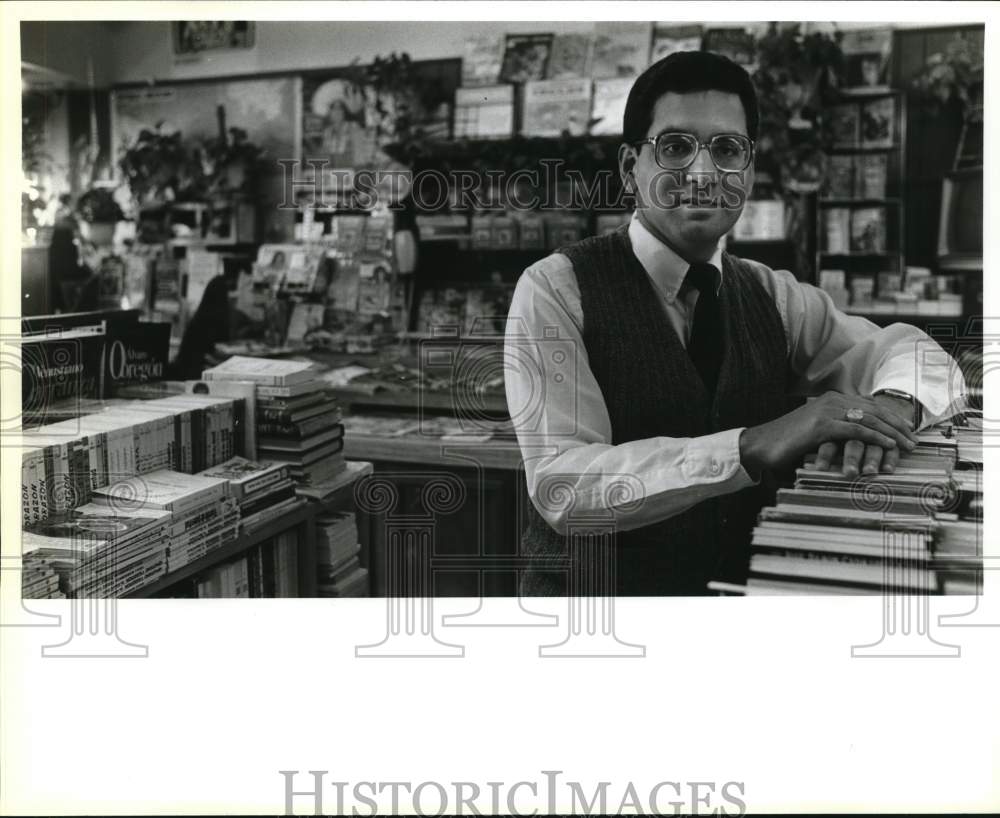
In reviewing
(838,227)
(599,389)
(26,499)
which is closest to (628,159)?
(599,389)

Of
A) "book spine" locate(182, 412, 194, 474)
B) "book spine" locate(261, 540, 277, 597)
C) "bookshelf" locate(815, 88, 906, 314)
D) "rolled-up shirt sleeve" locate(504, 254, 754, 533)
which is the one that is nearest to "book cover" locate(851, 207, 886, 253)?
"bookshelf" locate(815, 88, 906, 314)

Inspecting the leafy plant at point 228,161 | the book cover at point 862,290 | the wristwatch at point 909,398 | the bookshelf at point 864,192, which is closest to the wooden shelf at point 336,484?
the wristwatch at point 909,398

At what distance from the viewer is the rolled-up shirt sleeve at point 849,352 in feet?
6.97

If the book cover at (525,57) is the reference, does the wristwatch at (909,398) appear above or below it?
below

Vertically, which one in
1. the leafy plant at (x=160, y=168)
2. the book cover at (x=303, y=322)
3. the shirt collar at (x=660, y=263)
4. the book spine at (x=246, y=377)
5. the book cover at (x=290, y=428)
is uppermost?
the leafy plant at (x=160, y=168)

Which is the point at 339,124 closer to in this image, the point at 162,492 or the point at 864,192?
the point at 864,192

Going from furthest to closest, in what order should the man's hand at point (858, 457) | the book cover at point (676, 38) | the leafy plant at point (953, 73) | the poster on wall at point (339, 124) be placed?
1. the poster on wall at point (339, 124)
2. the leafy plant at point (953, 73)
3. the book cover at point (676, 38)
4. the man's hand at point (858, 457)

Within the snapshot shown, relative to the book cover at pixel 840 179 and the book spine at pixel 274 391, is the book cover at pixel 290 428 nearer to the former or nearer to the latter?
the book spine at pixel 274 391

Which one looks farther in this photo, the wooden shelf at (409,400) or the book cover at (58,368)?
the wooden shelf at (409,400)

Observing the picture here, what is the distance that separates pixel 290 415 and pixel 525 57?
8.47ft

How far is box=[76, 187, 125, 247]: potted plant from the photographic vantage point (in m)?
5.92

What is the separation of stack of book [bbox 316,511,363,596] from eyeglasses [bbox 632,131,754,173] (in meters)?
1.39

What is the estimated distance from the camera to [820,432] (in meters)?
1.68

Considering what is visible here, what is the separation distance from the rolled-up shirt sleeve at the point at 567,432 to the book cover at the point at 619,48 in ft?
9.04
